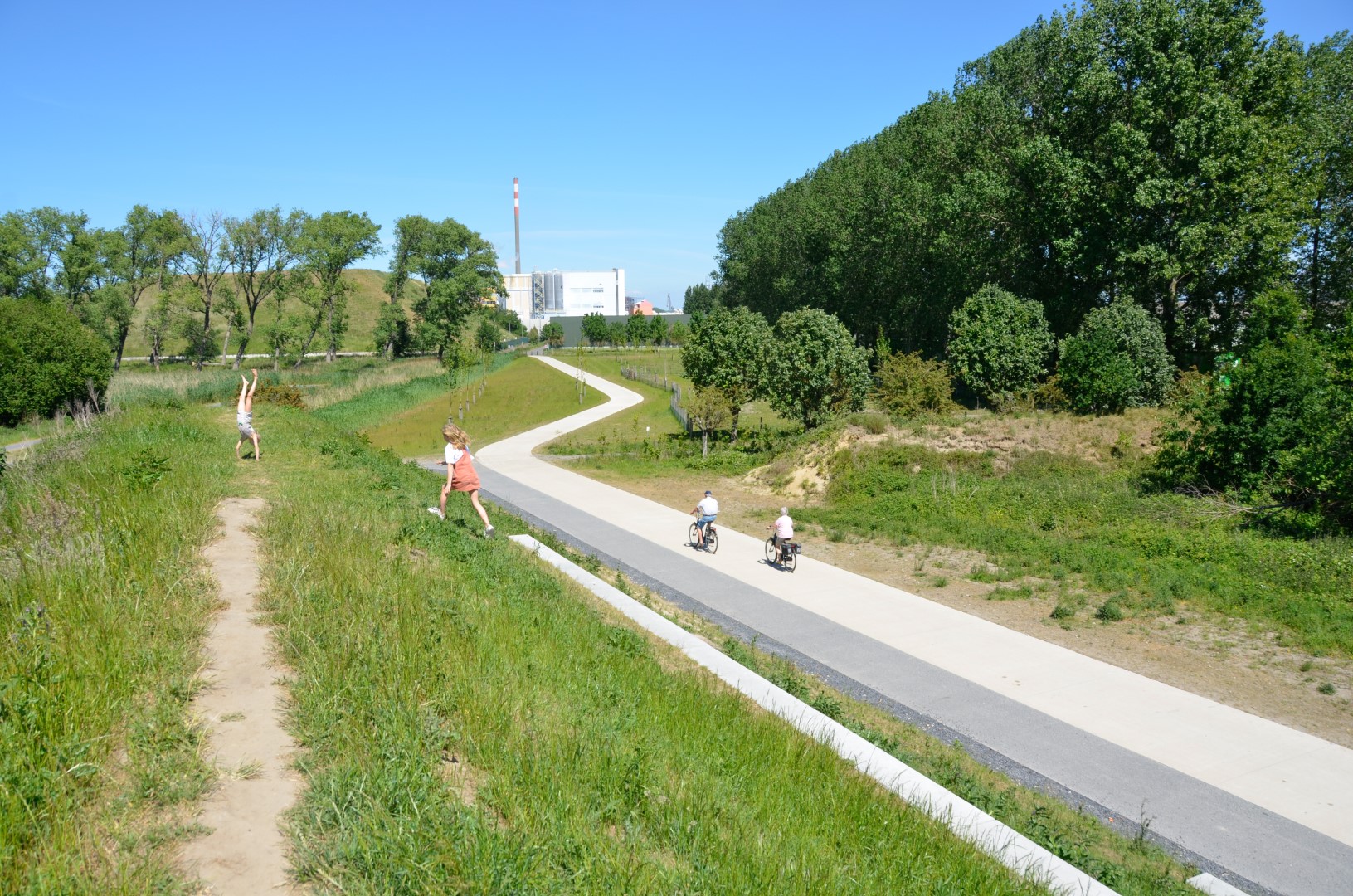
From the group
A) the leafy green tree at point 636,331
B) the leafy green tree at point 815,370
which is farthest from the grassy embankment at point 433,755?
the leafy green tree at point 636,331

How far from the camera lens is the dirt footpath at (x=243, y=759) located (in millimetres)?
3699

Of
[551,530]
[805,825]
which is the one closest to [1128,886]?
[805,825]

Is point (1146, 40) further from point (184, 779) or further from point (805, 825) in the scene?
point (184, 779)

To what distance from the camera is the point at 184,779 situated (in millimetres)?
4152

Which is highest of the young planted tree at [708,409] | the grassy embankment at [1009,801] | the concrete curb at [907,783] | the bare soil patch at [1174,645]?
the young planted tree at [708,409]

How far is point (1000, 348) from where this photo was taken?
28.3 meters

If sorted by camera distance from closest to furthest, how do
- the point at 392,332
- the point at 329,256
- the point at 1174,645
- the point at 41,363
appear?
the point at 1174,645, the point at 41,363, the point at 329,256, the point at 392,332

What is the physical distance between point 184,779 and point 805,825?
3.19 m

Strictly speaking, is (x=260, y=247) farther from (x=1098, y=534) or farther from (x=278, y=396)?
(x=1098, y=534)

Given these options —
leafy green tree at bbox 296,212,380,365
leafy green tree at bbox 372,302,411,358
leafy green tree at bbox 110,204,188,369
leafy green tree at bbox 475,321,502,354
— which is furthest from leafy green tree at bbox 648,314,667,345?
leafy green tree at bbox 110,204,188,369

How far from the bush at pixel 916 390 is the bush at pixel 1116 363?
11.4ft

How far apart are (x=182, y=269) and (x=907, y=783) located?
2772 inches

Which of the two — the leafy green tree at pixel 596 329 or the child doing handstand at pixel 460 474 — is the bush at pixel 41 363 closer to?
the child doing handstand at pixel 460 474

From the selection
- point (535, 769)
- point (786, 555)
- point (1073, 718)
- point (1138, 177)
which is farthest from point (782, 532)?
point (1138, 177)
